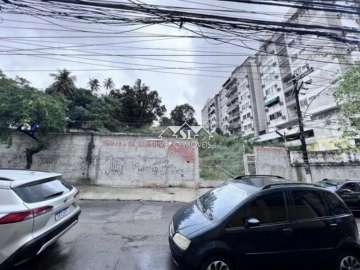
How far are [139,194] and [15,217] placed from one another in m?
6.95

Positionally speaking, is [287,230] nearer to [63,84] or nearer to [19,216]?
[19,216]

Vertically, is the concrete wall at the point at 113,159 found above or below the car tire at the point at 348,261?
above

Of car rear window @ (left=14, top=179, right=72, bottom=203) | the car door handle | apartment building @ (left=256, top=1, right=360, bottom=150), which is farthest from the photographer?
apartment building @ (left=256, top=1, right=360, bottom=150)

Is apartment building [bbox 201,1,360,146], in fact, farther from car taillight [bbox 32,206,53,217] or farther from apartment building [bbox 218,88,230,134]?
car taillight [bbox 32,206,53,217]

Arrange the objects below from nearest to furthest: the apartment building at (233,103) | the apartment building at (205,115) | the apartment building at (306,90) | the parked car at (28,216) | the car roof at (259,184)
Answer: the parked car at (28,216) → the car roof at (259,184) → the apartment building at (306,90) → the apartment building at (233,103) → the apartment building at (205,115)

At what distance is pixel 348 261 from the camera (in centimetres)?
362

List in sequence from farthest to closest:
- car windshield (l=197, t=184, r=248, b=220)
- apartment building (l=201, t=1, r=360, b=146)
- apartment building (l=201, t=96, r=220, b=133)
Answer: apartment building (l=201, t=96, r=220, b=133)
apartment building (l=201, t=1, r=360, b=146)
car windshield (l=197, t=184, r=248, b=220)

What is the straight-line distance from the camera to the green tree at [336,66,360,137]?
11.4 m

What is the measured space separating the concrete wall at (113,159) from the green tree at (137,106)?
22.4m

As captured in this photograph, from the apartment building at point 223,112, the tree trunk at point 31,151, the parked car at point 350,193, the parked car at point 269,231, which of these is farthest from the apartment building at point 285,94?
the parked car at point 269,231

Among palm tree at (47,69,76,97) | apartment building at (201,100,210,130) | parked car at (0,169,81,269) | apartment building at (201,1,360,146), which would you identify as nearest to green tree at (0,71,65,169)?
parked car at (0,169,81,269)

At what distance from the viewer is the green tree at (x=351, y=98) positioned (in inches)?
448

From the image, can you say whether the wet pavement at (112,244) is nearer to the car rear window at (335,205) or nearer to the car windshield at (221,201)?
the car windshield at (221,201)

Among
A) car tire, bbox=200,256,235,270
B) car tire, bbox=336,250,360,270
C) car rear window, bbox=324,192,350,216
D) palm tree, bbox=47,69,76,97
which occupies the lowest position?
car tire, bbox=336,250,360,270
